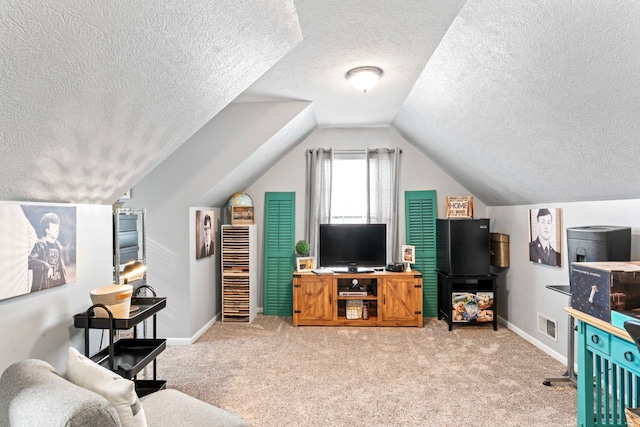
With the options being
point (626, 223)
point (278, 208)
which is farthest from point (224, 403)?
point (626, 223)

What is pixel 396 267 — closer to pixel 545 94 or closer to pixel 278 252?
pixel 278 252

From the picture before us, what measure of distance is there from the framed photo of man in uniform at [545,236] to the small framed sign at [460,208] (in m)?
0.92

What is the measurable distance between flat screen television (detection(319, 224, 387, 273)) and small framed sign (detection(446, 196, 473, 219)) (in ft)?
2.84

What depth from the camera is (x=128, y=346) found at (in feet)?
8.55

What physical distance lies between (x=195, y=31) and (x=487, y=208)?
4542 millimetres

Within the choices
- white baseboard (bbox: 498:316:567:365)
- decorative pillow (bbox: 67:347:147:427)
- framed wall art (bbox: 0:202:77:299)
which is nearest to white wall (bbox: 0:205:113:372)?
framed wall art (bbox: 0:202:77:299)

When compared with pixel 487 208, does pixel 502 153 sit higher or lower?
higher

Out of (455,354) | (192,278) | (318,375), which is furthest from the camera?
(192,278)

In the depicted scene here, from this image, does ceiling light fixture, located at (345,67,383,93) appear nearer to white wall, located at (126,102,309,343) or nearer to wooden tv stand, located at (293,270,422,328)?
white wall, located at (126,102,309,343)

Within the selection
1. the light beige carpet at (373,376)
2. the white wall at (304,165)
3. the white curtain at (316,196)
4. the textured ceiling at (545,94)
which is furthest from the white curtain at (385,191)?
the textured ceiling at (545,94)

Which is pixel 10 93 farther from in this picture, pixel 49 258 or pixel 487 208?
pixel 487 208

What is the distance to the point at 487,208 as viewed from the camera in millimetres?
5129

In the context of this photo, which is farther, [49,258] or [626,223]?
[626,223]

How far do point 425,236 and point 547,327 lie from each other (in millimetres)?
1816
